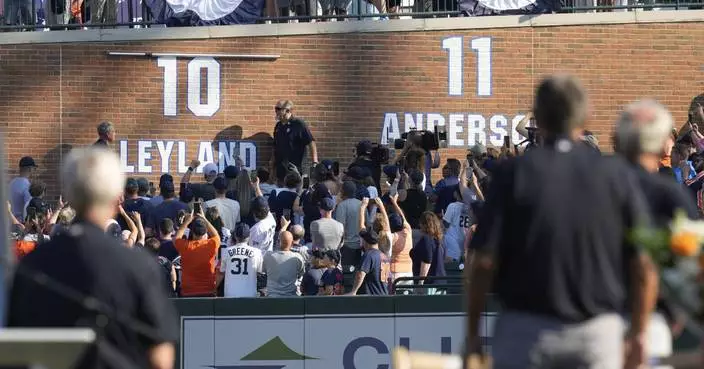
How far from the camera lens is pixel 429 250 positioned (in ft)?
52.6

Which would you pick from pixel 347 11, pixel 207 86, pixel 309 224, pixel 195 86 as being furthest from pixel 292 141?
pixel 309 224

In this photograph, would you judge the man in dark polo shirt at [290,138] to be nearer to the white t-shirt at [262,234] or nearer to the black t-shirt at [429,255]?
the white t-shirt at [262,234]

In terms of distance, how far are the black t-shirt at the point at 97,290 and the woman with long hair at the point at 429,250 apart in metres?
9.96

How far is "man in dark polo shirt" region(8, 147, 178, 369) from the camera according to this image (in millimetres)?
5938

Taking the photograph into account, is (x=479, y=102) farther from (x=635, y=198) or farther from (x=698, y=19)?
(x=635, y=198)

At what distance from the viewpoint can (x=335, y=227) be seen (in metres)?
16.3

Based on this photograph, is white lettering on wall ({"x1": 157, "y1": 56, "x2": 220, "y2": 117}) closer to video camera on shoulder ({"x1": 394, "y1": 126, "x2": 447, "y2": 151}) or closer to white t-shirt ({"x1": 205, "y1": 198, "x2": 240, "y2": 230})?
video camera on shoulder ({"x1": 394, "y1": 126, "x2": 447, "y2": 151})

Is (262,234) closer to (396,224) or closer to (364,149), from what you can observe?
(396,224)

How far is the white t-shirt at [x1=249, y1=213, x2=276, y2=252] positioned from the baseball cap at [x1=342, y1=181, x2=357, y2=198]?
116cm

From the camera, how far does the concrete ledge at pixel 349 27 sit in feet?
75.6

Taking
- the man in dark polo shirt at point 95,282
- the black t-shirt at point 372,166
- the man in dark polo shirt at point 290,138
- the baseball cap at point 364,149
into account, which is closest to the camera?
the man in dark polo shirt at point 95,282

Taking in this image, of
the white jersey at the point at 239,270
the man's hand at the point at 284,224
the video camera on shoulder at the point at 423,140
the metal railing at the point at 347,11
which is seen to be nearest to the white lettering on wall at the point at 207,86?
the metal railing at the point at 347,11

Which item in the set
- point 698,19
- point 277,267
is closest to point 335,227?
point 277,267

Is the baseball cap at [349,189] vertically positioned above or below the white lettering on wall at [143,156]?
below
